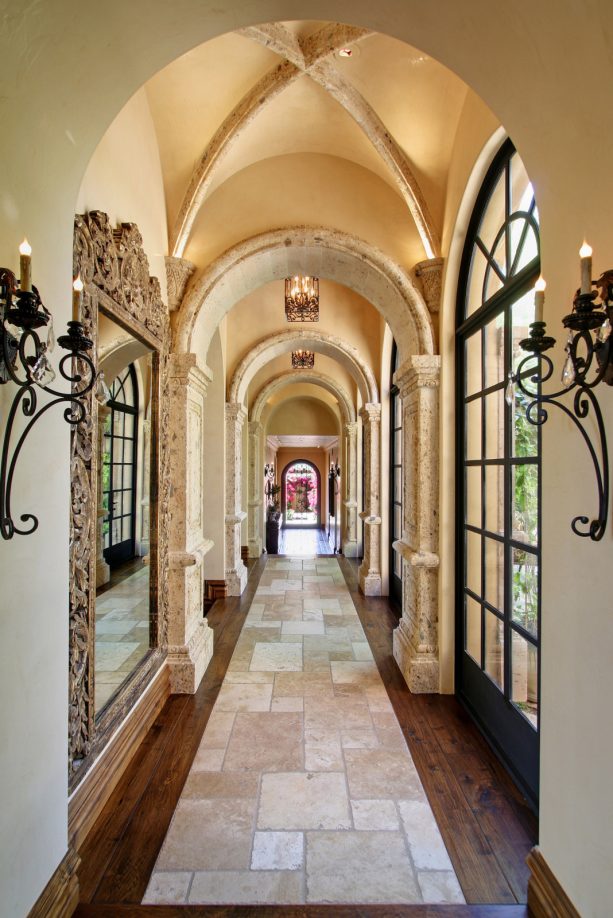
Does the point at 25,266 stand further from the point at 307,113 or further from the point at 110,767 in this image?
the point at 307,113

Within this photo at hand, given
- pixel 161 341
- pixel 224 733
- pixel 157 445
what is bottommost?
pixel 224 733

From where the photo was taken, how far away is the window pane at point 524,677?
2312mm

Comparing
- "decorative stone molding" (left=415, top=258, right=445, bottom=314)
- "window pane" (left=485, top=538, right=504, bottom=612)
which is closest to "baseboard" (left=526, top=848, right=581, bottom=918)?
"window pane" (left=485, top=538, right=504, bottom=612)

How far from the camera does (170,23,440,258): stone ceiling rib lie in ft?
8.53

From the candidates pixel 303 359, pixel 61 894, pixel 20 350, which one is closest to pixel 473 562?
pixel 61 894

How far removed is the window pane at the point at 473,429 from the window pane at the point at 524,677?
118 cm

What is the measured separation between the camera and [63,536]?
173 centimetres

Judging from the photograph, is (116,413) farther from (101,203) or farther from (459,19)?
(459,19)

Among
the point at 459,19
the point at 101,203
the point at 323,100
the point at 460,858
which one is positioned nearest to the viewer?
the point at 459,19

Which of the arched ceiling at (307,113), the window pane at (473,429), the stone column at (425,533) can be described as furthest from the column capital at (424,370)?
the arched ceiling at (307,113)

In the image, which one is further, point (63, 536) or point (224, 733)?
point (224, 733)

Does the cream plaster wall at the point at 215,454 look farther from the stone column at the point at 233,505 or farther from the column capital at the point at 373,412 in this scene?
the column capital at the point at 373,412

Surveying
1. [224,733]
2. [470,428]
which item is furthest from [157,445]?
[470,428]

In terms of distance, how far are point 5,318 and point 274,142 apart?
9.89ft
